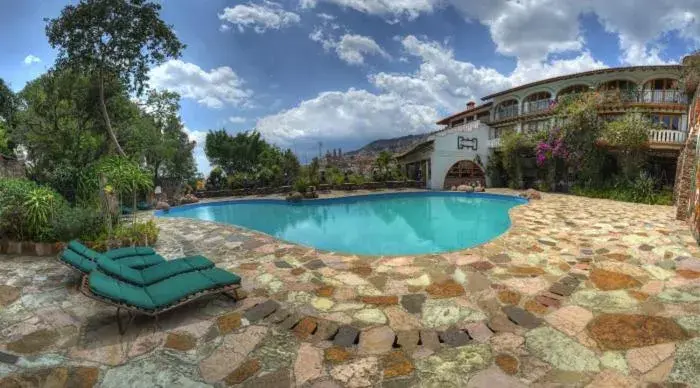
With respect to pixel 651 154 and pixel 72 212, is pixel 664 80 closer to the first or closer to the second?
pixel 651 154

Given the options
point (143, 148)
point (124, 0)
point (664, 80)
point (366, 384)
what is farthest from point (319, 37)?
point (664, 80)

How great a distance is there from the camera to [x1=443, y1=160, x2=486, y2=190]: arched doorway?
75.5 feet

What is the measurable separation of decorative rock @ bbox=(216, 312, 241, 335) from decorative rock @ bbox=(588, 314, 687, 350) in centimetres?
382

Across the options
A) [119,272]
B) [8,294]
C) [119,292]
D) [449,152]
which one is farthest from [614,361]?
[449,152]

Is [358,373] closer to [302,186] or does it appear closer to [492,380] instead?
[492,380]

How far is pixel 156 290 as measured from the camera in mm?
3959

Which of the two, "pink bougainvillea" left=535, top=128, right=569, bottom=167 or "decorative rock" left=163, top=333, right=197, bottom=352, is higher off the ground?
"pink bougainvillea" left=535, top=128, right=569, bottom=167

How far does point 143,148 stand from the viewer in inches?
659

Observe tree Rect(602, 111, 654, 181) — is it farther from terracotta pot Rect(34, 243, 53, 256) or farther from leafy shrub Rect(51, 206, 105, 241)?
terracotta pot Rect(34, 243, 53, 256)

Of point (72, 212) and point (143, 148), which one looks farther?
point (143, 148)

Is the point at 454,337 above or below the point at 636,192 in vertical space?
below

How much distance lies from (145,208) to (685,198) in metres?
19.9

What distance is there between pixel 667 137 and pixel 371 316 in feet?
63.0

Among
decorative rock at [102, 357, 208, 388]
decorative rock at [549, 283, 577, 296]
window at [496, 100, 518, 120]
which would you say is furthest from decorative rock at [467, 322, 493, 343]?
window at [496, 100, 518, 120]
